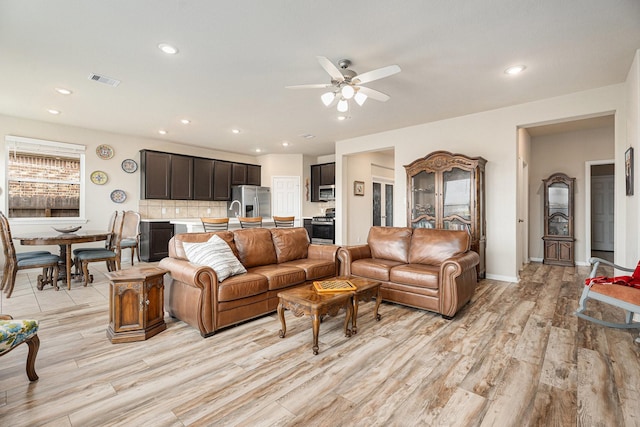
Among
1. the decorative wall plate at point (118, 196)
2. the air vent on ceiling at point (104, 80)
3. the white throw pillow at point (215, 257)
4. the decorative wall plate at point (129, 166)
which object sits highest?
the air vent on ceiling at point (104, 80)

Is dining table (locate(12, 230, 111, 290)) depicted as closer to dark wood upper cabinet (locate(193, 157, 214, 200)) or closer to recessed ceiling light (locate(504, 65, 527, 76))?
dark wood upper cabinet (locate(193, 157, 214, 200))

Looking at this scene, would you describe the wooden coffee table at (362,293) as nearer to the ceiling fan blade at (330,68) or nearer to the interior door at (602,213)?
the ceiling fan blade at (330,68)

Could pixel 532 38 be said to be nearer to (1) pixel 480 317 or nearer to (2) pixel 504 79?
(2) pixel 504 79

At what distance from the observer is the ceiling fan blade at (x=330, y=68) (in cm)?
259

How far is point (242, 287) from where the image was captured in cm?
278

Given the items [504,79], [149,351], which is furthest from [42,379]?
[504,79]

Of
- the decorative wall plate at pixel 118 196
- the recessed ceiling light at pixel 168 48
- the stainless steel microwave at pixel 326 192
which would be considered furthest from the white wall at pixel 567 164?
the decorative wall plate at pixel 118 196

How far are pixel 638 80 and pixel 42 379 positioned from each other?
542cm

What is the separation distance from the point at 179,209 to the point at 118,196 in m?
1.28

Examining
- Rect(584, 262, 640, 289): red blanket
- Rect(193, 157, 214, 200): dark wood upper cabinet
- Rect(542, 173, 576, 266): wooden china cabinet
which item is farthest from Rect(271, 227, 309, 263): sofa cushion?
Rect(542, 173, 576, 266): wooden china cabinet

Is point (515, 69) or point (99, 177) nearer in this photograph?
point (515, 69)

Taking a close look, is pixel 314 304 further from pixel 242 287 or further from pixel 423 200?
pixel 423 200

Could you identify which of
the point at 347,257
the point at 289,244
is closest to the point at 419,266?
the point at 347,257

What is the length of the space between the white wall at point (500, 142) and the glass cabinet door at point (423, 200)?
1.33ft
